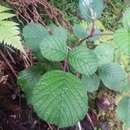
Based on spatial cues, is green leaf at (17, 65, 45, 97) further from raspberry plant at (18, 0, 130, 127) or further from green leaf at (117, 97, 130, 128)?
green leaf at (117, 97, 130, 128)

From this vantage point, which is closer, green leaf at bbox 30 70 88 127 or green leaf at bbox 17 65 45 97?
green leaf at bbox 30 70 88 127

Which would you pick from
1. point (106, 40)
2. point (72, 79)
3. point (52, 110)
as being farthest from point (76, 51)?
point (106, 40)

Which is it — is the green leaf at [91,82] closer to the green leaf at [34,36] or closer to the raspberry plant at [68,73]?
the raspberry plant at [68,73]

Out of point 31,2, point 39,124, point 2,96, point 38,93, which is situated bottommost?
point 39,124

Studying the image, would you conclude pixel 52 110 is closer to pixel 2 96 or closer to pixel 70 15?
pixel 2 96

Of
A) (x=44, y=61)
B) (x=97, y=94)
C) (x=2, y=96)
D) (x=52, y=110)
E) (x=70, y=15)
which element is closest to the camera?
(x=52, y=110)

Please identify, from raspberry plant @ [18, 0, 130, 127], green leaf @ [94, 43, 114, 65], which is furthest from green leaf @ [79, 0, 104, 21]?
green leaf @ [94, 43, 114, 65]
